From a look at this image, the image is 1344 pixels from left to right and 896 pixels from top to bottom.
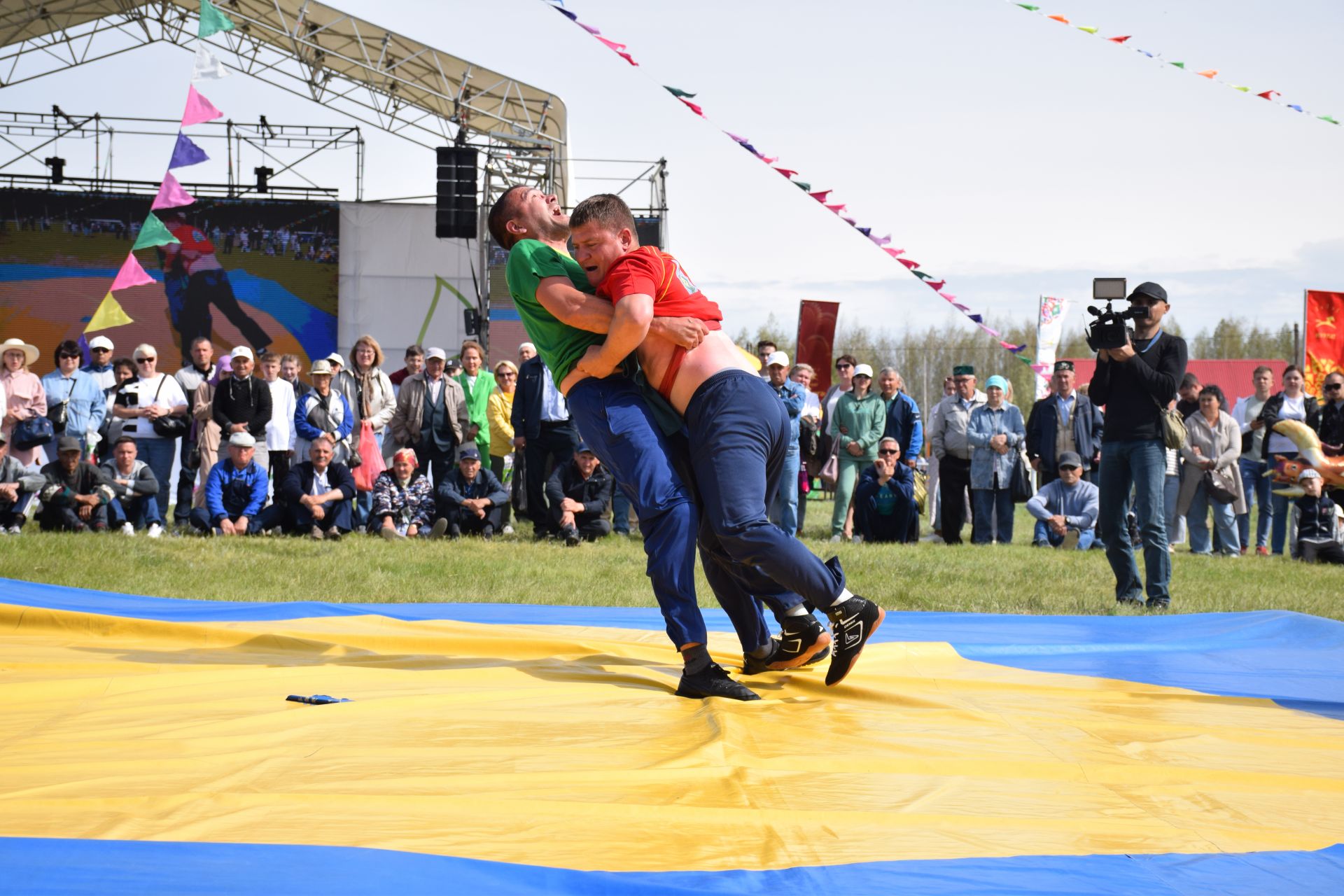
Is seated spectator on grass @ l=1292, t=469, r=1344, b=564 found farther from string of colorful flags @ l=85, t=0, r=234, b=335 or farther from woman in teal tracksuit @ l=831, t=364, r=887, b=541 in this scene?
string of colorful flags @ l=85, t=0, r=234, b=335

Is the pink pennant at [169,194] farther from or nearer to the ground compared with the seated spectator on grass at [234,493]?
farther from the ground

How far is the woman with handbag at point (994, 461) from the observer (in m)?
10.6

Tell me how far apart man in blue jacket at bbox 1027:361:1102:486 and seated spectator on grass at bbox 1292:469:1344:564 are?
1864 mm

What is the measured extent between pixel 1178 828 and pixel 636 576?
525 centimetres

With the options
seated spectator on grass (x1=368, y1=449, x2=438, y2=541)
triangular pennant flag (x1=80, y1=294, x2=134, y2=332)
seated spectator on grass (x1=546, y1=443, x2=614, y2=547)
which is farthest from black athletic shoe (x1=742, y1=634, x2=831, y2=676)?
triangular pennant flag (x1=80, y1=294, x2=134, y2=332)

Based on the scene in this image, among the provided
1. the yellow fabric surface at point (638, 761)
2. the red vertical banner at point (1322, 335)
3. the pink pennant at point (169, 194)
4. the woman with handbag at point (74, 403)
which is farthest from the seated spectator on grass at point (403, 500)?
the red vertical banner at point (1322, 335)

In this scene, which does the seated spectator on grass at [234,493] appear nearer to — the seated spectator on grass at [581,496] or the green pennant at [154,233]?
the seated spectator on grass at [581,496]

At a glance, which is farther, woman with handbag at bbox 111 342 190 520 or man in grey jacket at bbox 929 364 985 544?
man in grey jacket at bbox 929 364 985 544

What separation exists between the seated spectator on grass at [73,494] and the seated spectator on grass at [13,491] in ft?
0.28

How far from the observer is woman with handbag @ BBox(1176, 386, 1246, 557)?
1024cm

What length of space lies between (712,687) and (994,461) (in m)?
7.90

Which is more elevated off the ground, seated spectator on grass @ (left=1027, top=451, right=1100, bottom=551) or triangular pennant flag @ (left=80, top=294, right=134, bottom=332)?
triangular pennant flag @ (left=80, top=294, right=134, bottom=332)

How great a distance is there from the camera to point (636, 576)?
7.20 meters

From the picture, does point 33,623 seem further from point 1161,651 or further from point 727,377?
point 1161,651
